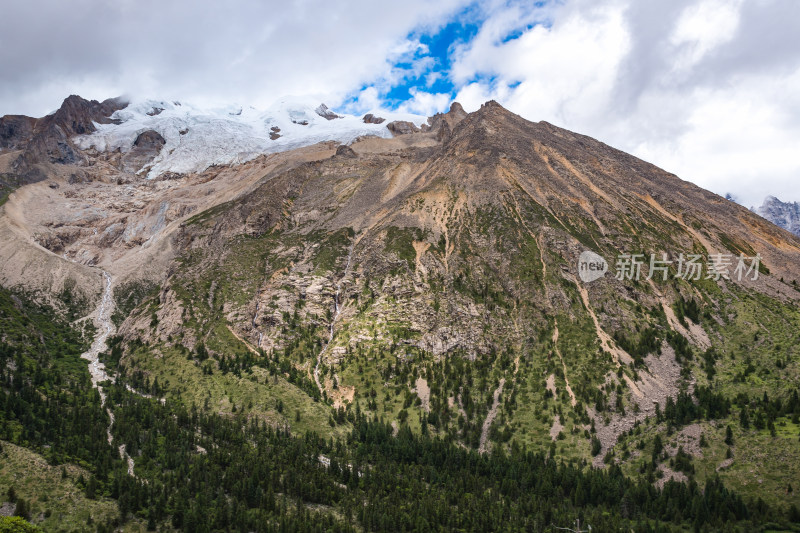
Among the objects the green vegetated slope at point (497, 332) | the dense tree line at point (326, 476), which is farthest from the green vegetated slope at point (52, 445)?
the green vegetated slope at point (497, 332)

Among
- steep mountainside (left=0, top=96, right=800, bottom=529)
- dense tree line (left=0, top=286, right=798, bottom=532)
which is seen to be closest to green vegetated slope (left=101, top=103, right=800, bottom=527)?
steep mountainside (left=0, top=96, right=800, bottom=529)

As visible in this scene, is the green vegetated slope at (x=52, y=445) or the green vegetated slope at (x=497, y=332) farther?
the green vegetated slope at (x=497, y=332)

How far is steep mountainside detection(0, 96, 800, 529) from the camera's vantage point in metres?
98.8

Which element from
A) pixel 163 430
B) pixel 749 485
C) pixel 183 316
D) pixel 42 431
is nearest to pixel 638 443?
pixel 749 485

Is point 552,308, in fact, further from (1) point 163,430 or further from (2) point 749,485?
(1) point 163,430

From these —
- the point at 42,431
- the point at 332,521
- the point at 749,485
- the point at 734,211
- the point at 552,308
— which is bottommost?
the point at 332,521

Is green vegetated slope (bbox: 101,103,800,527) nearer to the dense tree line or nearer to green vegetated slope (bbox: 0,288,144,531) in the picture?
the dense tree line

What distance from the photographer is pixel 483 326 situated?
449 ft

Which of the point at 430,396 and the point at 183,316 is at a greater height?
the point at 183,316

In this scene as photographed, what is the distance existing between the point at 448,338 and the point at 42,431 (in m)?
88.7

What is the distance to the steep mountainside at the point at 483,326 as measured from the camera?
98812 mm

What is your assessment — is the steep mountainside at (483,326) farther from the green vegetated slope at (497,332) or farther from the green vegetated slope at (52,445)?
the green vegetated slope at (52,445)

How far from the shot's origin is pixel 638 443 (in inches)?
3841

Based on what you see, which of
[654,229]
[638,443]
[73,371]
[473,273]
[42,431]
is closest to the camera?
[42,431]
